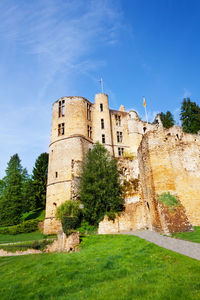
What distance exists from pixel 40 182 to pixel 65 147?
49.8 ft

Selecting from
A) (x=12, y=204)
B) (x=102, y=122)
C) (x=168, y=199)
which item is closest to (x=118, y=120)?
(x=102, y=122)

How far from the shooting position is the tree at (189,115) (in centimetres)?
3744

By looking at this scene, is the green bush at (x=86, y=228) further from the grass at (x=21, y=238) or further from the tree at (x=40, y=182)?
the tree at (x=40, y=182)

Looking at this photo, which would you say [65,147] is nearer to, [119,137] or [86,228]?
[119,137]

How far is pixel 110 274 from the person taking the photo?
23.6ft

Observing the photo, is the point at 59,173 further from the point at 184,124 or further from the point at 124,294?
the point at 184,124

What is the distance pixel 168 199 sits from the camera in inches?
552

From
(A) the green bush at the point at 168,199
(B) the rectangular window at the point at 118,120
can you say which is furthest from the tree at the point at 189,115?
(A) the green bush at the point at 168,199

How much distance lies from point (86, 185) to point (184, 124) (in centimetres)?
2919

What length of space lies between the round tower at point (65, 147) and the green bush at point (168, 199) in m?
11.2

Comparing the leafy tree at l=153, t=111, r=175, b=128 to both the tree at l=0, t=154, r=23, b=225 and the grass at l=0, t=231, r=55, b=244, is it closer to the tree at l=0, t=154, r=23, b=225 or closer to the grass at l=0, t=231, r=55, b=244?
the tree at l=0, t=154, r=23, b=225

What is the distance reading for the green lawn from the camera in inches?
200

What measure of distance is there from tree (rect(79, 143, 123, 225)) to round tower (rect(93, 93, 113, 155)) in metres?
9.57

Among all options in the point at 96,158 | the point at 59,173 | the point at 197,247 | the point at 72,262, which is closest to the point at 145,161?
the point at 96,158
